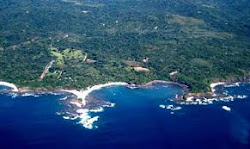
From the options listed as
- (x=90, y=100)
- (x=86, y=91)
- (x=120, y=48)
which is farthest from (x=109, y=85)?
(x=120, y=48)

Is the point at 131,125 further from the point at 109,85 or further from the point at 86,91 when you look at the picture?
the point at 109,85

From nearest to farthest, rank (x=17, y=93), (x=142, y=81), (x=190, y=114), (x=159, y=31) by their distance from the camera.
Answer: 1. (x=190, y=114)
2. (x=17, y=93)
3. (x=142, y=81)
4. (x=159, y=31)

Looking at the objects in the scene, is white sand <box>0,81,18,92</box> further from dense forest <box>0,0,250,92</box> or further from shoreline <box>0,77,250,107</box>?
dense forest <box>0,0,250,92</box>

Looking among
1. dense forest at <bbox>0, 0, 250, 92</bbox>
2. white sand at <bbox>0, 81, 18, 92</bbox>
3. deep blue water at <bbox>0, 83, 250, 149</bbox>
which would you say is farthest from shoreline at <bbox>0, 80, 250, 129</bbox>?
dense forest at <bbox>0, 0, 250, 92</bbox>

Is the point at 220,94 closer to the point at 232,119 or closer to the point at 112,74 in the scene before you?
the point at 232,119

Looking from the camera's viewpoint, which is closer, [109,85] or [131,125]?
[131,125]

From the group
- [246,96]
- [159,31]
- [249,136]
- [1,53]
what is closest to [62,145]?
[249,136]

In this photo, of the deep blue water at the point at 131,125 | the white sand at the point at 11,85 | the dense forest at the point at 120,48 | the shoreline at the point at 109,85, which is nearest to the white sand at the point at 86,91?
the shoreline at the point at 109,85
